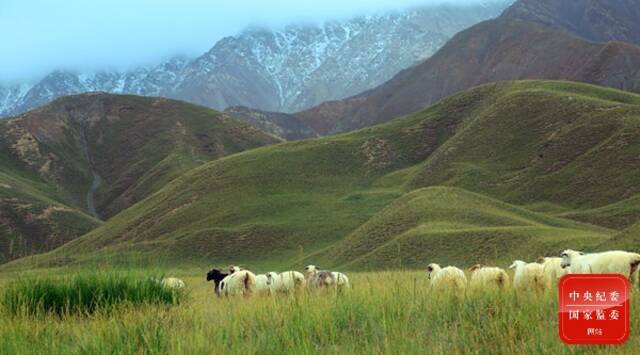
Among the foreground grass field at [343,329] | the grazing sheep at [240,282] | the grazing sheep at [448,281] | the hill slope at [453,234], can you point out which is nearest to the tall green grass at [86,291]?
the foreground grass field at [343,329]

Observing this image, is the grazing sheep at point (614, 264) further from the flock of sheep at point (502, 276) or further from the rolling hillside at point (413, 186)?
the rolling hillside at point (413, 186)

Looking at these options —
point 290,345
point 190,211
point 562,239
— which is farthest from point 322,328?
point 190,211

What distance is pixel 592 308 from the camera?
4.16 m

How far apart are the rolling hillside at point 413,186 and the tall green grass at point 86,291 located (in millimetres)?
39343

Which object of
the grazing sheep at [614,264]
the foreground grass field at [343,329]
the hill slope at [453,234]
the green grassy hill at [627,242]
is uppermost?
the hill slope at [453,234]

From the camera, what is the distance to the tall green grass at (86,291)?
31.4 feet

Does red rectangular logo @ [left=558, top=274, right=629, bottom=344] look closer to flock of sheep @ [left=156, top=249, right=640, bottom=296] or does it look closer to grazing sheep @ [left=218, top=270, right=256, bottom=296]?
flock of sheep @ [left=156, top=249, right=640, bottom=296]

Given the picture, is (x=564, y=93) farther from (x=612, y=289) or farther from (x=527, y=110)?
(x=612, y=289)

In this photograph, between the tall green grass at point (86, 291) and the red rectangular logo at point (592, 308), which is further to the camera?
the tall green grass at point (86, 291)

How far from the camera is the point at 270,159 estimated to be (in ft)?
433

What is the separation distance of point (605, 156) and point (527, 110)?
1178 inches

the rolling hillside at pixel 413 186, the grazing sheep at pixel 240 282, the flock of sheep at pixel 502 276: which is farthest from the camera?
the rolling hillside at pixel 413 186

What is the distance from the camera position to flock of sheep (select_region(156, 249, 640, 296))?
10.0 m

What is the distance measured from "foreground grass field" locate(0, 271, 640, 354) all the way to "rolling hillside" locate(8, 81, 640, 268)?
132 feet
